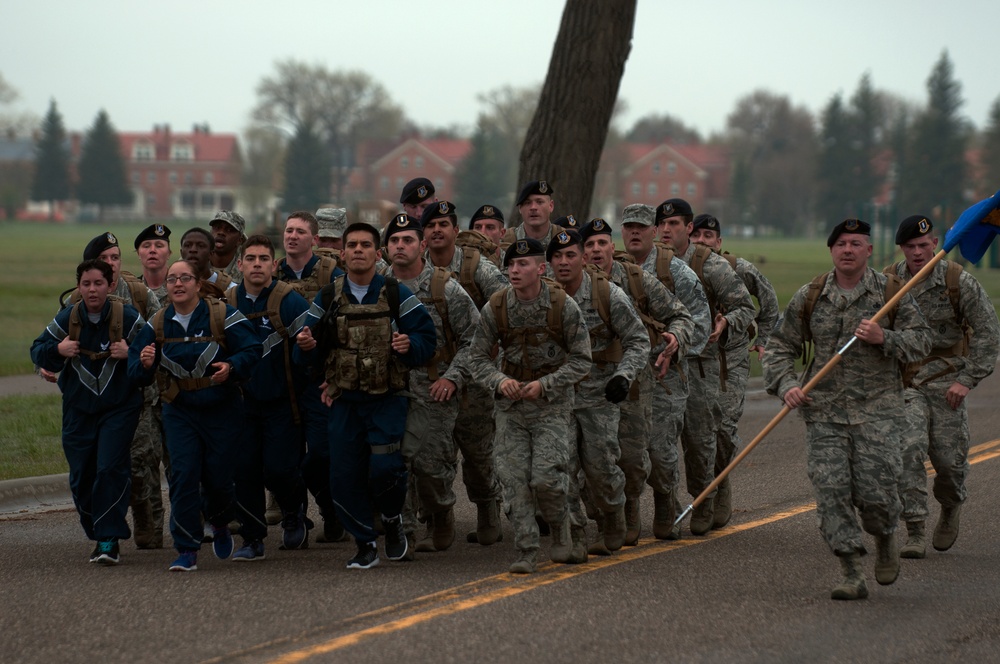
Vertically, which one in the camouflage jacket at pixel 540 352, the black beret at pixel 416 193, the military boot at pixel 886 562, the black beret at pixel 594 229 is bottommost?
the military boot at pixel 886 562

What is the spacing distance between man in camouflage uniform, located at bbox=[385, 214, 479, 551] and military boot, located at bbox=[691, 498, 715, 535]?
1637 mm

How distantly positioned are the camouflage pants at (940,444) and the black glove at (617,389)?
1.96m

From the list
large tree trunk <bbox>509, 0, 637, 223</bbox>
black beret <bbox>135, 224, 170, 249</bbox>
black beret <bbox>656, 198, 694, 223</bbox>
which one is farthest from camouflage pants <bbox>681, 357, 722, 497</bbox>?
large tree trunk <bbox>509, 0, 637, 223</bbox>

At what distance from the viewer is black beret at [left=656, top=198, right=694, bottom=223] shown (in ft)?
33.1

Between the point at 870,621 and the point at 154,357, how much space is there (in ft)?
13.5

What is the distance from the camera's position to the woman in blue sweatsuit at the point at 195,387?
26.9 feet

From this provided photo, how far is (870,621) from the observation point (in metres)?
6.95

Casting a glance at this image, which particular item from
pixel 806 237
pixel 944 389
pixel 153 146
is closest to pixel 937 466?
pixel 944 389

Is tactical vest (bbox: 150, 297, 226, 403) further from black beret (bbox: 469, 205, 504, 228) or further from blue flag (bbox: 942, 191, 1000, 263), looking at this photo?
blue flag (bbox: 942, 191, 1000, 263)

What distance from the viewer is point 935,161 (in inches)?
4262

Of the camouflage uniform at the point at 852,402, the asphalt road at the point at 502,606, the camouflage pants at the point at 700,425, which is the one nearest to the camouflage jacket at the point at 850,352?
the camouflage uniform at the point at 852,402

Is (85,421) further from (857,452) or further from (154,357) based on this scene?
(857,452)

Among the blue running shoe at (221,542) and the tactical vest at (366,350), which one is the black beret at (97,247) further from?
the blue running shoe at (221,542)

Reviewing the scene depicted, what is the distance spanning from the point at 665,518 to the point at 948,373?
1.99 metres
